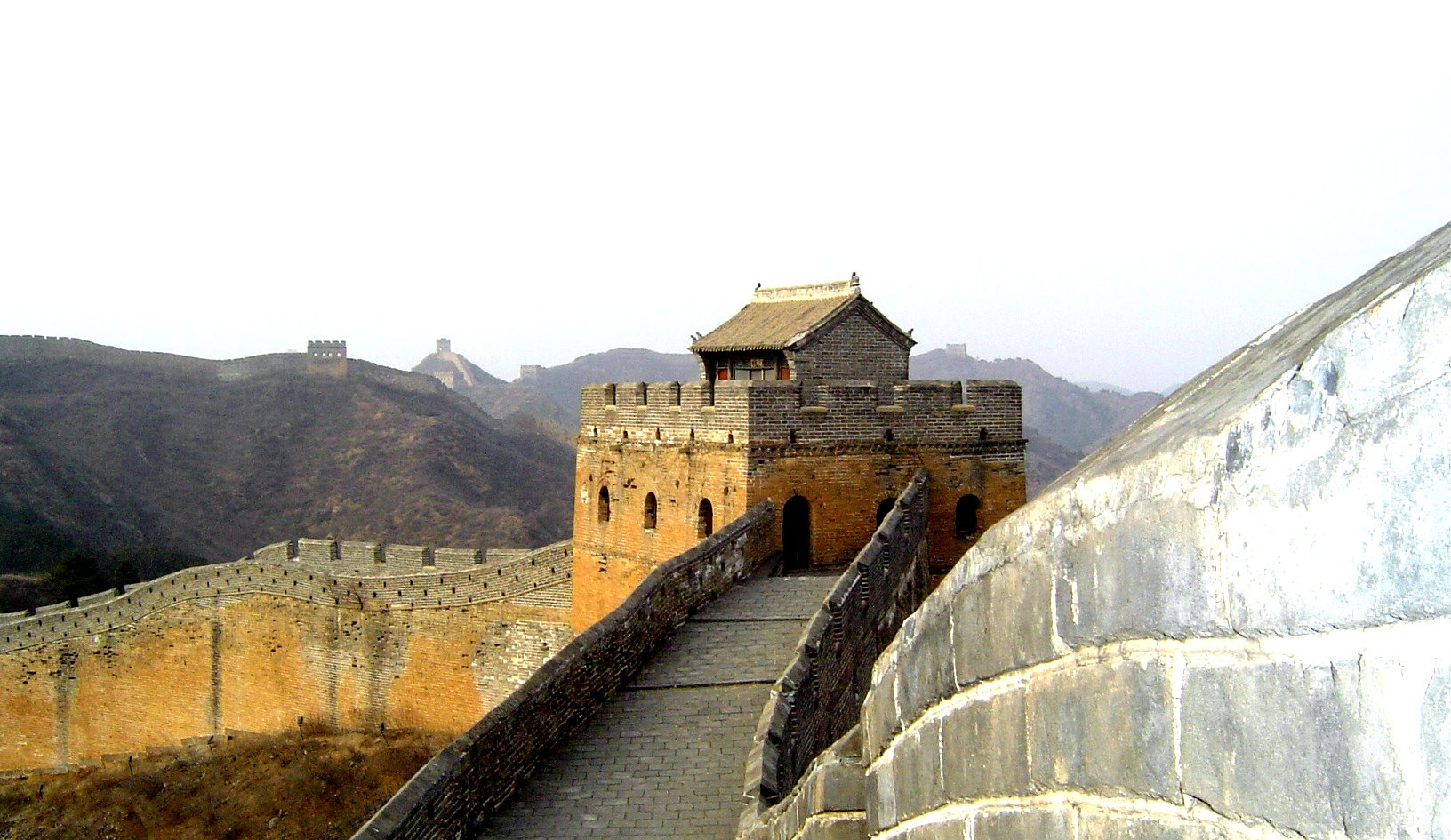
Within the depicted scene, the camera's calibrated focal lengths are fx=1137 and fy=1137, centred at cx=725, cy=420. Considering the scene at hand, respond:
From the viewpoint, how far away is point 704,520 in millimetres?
14875

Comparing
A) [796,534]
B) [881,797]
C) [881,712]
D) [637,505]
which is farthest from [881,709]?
[637,505]

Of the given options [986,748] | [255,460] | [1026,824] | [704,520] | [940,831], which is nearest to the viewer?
[1026,824]

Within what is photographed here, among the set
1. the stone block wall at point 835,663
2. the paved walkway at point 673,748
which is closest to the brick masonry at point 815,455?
the stone block wall at point 835,663

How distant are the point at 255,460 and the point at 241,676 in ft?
129

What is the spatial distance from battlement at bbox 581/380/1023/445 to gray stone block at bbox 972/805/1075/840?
11.8m

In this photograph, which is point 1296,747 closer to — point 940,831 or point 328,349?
point 940,831

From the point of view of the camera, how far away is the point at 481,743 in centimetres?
731

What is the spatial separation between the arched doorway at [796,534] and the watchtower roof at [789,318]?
271cm

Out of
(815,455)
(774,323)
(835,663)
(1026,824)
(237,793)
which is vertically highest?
(774,323)

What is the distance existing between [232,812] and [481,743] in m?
15.1

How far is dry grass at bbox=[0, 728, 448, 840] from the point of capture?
63.7 feet

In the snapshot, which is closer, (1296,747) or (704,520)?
(1296,747)

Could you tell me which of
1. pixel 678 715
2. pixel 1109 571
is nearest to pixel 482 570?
pixel 678 715

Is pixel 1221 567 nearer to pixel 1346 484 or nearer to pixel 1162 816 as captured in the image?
pixel 1346 484
